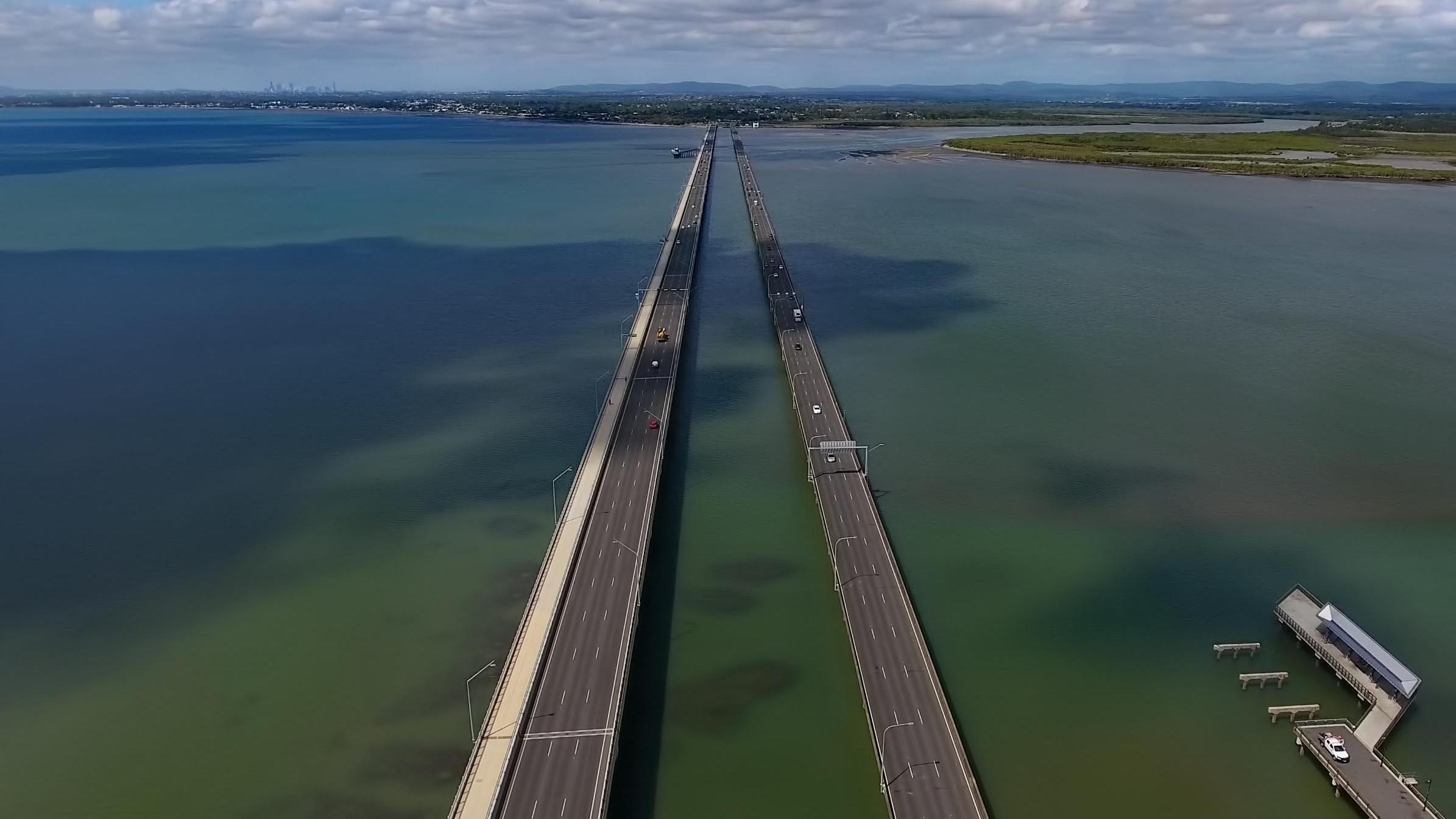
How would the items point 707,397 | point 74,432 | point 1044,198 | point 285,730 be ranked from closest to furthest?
point 285,730 → point 74,432 → point 707,397 → point 1044,198

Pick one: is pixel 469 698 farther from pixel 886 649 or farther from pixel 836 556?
pixel 836 556

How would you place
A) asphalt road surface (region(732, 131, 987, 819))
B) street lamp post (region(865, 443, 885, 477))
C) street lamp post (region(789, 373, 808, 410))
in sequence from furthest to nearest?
1. street lamp post (region(789, 373, 808, 410))
2. street lamp post (region(865, 443, 885, 477))
3. asphalt road surface (region(732, 131, 987, 819))

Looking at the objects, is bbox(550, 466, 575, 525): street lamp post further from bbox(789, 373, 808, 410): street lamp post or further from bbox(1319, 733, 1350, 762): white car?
bbox(1319, 733, 1350, 762): white car

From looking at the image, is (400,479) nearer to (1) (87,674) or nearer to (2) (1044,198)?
(1) (87,674)

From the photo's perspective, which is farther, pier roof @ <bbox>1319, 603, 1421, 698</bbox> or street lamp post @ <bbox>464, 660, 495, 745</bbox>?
pier roof @ <bbox>1319, 603, 1421, 698</bbox>

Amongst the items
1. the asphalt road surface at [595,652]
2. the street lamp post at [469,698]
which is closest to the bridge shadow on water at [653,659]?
the asphalt road surface at [595,652]

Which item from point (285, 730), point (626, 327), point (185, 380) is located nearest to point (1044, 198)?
point (626, 327)

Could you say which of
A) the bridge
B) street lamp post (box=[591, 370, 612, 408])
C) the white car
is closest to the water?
the white car

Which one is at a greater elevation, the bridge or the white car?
the bridge
